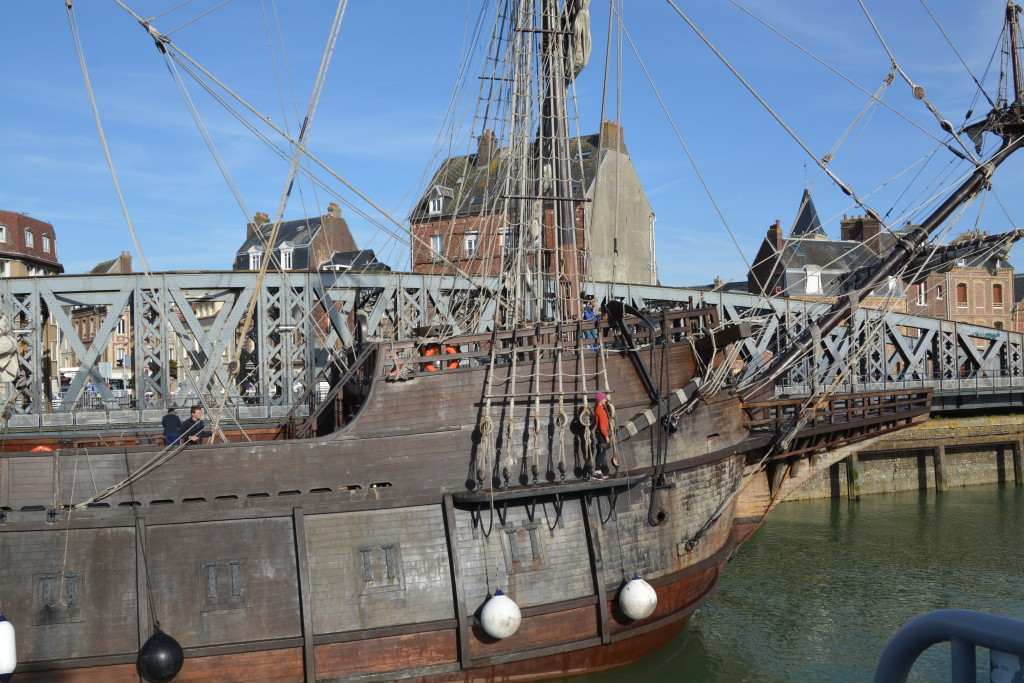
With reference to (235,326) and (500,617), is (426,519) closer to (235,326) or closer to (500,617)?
(500,617)

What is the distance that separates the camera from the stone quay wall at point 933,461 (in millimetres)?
28594

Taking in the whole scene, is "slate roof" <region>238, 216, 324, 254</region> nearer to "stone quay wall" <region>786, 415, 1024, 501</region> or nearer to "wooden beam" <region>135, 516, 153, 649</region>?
"stone quay wall" <region>786, 415, 1024, 501</region>

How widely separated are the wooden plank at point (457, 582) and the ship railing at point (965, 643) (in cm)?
965

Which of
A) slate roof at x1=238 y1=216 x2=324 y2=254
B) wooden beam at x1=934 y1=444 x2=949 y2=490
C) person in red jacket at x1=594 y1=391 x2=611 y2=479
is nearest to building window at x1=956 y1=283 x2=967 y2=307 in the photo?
wooden beam at x1=934 y1=444 x2=949 y2=490

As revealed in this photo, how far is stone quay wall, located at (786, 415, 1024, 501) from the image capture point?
1126 inches

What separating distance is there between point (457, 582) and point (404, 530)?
0.95 m

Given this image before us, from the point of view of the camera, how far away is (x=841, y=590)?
55.9 ft

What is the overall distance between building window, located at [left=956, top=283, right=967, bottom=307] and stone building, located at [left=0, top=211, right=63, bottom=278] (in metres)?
56.9

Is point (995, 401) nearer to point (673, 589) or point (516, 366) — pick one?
point (673, 589)

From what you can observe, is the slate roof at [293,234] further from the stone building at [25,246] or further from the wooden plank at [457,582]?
the wooden plank at [457,582]

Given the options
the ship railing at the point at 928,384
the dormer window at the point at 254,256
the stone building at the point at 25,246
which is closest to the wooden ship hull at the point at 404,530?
the ship railing at the point at 928,384

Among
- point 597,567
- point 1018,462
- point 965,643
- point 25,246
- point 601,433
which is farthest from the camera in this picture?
point 25,246

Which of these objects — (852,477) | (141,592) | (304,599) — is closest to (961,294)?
(852,477)

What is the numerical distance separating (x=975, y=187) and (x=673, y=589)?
941 cm
